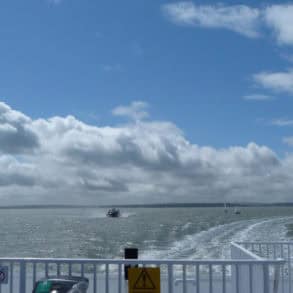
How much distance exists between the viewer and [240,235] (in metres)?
40.3

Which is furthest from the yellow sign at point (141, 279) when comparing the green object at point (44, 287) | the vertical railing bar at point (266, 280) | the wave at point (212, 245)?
the wave at point (212, 245)

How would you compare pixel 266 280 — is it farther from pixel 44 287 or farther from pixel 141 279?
pixel 44 287

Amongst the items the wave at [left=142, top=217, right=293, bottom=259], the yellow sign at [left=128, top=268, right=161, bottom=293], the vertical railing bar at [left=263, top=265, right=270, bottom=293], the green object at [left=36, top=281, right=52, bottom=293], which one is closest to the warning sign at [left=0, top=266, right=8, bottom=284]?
the green object at [left=36, top=281, right=52, bottom=293]

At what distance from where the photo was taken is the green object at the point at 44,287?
5.55m

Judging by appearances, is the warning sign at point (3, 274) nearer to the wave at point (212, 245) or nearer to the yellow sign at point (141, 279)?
the yellow sign at point (141, 279)

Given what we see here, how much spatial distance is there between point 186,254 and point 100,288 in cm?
2140

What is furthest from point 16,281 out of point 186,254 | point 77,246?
point 77,246

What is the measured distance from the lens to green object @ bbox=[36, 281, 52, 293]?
5547 mm

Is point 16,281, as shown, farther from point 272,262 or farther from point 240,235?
point 240,235

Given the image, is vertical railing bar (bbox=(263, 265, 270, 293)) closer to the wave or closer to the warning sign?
the warning sign

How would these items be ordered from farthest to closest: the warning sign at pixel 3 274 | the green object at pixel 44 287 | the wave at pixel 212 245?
the wave at pixel 212 245, the warning sign at pixel 3 274, the green object at pixel 44 287

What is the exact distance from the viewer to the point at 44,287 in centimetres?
557

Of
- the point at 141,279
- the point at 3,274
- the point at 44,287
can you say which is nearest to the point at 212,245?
the point at 3,274

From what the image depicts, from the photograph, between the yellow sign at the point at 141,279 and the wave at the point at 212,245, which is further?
the wave at the point at 212,245
